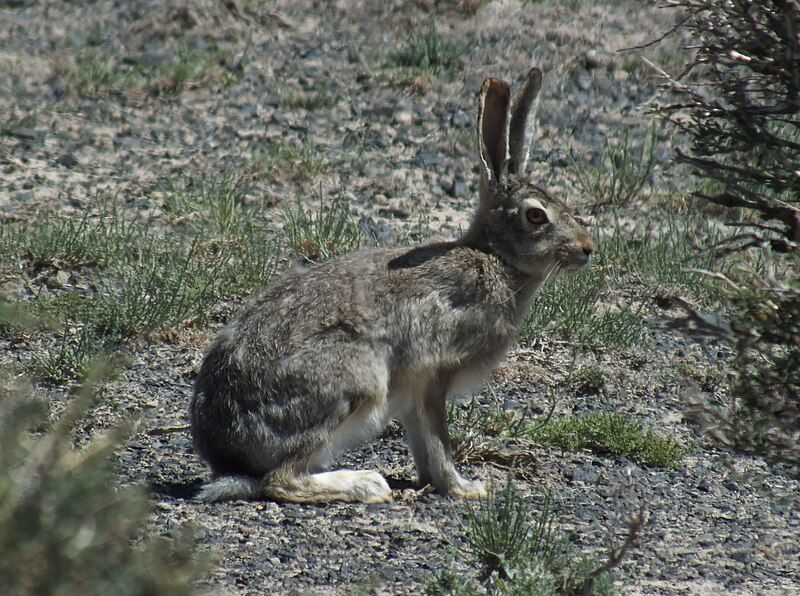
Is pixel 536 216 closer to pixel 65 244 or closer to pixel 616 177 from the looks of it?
pixel 65 244

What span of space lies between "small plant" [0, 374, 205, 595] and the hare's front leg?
9.42 ft

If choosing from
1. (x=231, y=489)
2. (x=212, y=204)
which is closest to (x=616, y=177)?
(x=212, y=204)

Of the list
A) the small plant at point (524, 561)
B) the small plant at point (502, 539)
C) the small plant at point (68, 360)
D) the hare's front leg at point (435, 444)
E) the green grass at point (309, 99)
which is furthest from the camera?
the green grass at point (309, 99)

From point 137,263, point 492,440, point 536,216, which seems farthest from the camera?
point 137,263

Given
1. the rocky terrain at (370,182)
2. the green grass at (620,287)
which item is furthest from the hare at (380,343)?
the green grass at (620,287)

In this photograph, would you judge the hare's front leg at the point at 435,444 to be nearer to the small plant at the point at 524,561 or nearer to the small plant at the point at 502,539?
the small plant at the point at 524,561

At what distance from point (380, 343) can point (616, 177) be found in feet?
14.8

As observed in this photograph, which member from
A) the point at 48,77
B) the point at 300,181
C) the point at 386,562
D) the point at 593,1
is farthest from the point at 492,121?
the point at 593,1

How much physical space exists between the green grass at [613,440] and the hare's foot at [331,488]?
1.10m

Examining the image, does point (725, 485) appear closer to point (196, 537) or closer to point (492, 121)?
point (492, 121)

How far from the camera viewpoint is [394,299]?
5.78m

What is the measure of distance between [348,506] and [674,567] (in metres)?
1.48

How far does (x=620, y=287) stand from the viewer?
8320mm

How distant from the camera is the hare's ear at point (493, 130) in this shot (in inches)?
235
